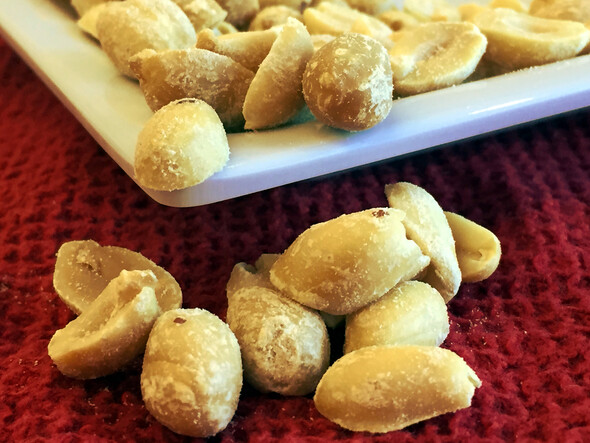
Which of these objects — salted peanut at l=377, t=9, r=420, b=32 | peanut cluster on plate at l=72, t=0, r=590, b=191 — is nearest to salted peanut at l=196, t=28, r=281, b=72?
peanut cluster on plate at l=72, t=0, r=590, b=191

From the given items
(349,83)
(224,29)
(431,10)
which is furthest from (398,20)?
(349,83)

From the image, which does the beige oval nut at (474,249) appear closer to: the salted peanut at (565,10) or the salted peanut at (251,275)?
the salted peanut at (251,275)

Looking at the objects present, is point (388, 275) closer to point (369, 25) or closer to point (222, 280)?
point (222, 280)

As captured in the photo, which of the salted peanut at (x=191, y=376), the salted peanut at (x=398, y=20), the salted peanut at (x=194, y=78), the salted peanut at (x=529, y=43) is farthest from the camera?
the salted peanut at (x=398, y=20)

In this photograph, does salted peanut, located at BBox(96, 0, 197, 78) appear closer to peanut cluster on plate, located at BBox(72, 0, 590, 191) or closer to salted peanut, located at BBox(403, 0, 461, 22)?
peanut cluster on plate, located at BBox(72, 0, 590, 191)

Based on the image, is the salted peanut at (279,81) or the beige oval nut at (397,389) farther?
the salted peanut at (279,81)

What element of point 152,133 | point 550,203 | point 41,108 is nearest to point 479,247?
point 550,203

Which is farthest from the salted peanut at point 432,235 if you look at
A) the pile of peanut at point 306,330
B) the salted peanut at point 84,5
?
the salted peanut at point 84,5
